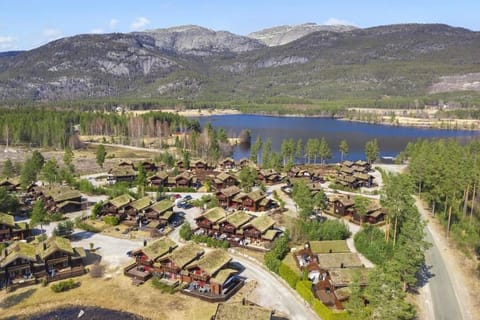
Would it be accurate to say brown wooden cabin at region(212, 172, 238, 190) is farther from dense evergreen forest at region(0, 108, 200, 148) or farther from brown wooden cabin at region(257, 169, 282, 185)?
dense evergreen forest at region(0, 108, 200, 148)

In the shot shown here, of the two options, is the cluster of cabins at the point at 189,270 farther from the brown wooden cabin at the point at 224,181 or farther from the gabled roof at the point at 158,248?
the brown wooden cabin at the point at 224,181

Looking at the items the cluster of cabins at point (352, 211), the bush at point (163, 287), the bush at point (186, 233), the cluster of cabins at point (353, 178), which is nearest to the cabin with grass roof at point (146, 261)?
the bush at point (163, 287)

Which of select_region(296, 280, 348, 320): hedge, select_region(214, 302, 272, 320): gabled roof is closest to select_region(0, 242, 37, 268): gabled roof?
select_region(214, 302, 272, 320): gabled roof

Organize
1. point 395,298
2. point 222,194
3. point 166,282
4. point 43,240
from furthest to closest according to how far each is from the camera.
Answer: point 222,194
point 43,240
point 166,282
point 395,298

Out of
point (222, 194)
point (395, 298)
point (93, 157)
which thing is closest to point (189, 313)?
point (395, 298)

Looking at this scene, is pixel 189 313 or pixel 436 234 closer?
pixel 189 313

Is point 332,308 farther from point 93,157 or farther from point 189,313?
point 93,157

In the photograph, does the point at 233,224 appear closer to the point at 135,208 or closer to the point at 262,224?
the point at 262,224
